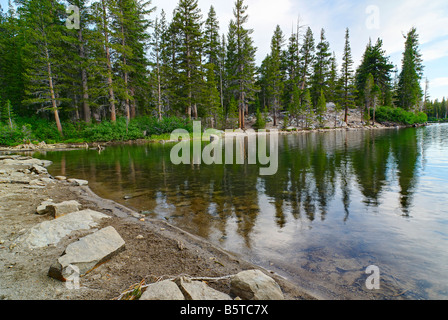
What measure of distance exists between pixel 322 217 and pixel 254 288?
3.82 m

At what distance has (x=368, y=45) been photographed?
234ft

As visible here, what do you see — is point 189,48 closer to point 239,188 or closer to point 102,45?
point 102,45

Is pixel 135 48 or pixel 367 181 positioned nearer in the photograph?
pixel 367 181

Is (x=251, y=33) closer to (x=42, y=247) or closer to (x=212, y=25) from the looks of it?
(x=212, y=25)

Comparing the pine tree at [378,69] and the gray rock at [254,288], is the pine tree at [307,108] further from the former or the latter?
the gray rock at [254,288]

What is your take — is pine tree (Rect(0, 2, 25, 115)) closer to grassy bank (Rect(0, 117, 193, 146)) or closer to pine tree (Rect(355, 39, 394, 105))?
grassy bank (Rect(0, 117, 193, 146))

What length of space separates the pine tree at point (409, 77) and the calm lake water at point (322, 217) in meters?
71.7

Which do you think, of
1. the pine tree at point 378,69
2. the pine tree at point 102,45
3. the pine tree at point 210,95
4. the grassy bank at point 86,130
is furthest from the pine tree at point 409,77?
the pine tree at point 102,45

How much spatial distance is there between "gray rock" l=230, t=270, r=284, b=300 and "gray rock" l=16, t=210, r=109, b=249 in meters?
3.03

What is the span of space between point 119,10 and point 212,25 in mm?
24971

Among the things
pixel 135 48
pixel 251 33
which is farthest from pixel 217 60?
pixel 135 48

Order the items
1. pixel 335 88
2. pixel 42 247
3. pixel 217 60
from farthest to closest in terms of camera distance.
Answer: pixel 335 88, pixel 217 60, pixel 42 247

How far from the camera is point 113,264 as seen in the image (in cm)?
318

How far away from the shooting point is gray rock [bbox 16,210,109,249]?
3.63m
